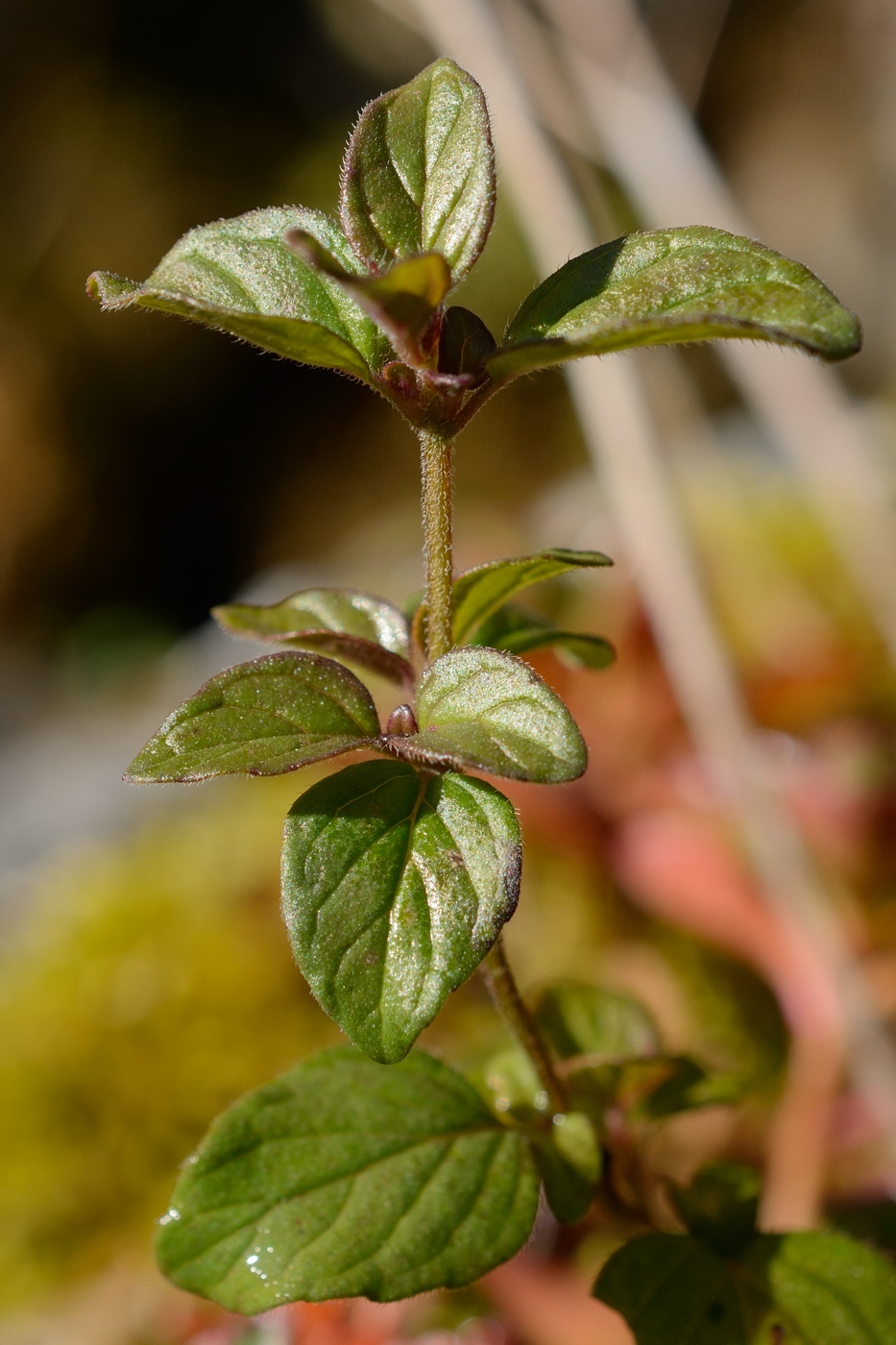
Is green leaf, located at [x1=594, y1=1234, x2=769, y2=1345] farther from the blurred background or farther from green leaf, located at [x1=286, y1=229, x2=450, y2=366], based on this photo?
green leaf, located at [x1=286, y1=229, x2=450, y2=366]

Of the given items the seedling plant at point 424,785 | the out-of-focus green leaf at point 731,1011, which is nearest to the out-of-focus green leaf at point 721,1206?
the seedling plant at point 424,785

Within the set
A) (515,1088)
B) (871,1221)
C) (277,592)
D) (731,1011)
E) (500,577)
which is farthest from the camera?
(277,592)

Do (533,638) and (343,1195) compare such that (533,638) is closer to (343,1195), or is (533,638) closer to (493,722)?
(493,722)

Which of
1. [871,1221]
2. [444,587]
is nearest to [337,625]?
[444,587]

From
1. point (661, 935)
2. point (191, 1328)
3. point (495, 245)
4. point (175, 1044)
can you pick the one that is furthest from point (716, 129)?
point (191, 1328)

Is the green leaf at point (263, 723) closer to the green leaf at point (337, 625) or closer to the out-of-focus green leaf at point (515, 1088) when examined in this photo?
the green leaf at point (337, 625)

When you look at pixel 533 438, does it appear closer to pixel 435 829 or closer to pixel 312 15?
pixel 312 15
